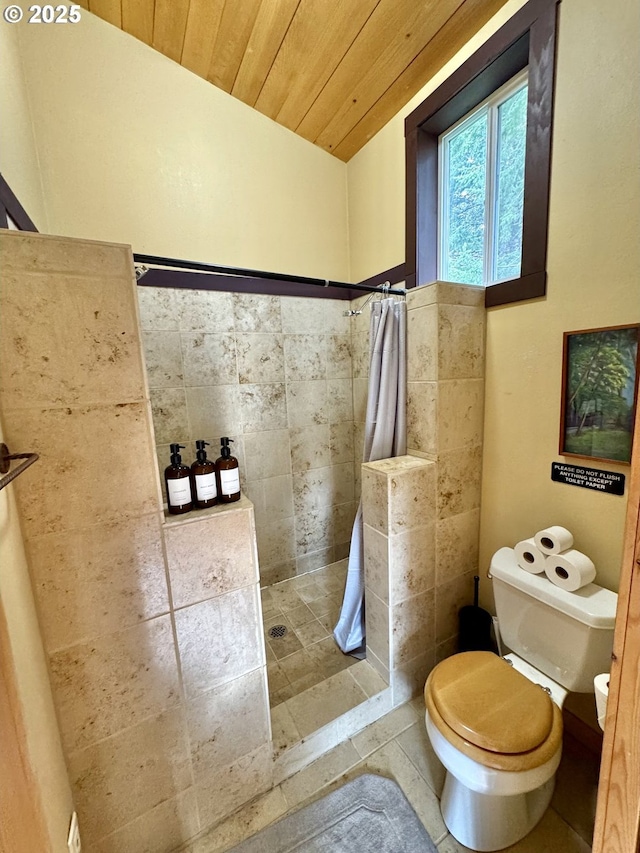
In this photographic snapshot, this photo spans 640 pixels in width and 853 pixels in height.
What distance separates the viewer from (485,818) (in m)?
1.05

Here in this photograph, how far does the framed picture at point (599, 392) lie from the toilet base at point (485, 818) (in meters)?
1.18

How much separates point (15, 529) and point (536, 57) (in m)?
2.20

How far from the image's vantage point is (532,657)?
4.12 ft

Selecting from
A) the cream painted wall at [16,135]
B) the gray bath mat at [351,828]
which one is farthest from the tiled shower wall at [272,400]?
the gray bath mat at [351,828]

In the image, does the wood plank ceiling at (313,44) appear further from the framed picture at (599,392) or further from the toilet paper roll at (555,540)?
the toilet paper roll at (555,540)

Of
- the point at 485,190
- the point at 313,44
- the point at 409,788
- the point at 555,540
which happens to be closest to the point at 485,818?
the point at 409,788

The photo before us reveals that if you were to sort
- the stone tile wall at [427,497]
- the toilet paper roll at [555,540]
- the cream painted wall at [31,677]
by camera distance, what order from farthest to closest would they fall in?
the stone tile wall at [427,497], the toilet paper roll at [555,540], the cream painted wall at [31,677]

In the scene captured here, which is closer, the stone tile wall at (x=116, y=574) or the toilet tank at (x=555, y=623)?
the stone tile wall at (x=116, y=574)

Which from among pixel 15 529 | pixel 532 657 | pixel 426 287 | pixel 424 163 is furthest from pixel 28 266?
pixel 532 657

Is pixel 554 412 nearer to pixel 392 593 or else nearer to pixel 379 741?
pixel 392 593

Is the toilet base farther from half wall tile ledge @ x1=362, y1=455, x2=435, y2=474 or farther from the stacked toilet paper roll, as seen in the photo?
half wall tile ledge @ x1=362, y1=455, x2=435, y2=474

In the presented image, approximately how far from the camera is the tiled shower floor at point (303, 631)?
1.59 m

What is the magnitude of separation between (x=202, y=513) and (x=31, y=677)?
48 cm

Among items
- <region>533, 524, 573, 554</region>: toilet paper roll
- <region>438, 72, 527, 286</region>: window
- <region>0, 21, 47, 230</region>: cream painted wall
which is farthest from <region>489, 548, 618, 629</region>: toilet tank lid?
<region>0, 21, 47, 230</region>: cream painted wall
